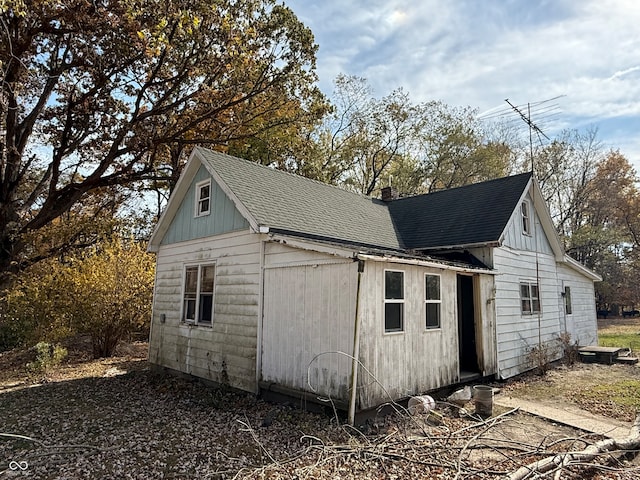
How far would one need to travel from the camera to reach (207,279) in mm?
10133

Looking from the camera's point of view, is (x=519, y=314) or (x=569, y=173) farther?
(x=569, y=173)

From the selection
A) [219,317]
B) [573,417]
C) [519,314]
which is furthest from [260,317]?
[519,314]

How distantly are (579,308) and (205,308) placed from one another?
13953 millimetres

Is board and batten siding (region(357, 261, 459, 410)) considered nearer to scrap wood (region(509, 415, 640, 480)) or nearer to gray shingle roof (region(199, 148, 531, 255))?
gray shingle roof (region(199, 148, 531, 255))

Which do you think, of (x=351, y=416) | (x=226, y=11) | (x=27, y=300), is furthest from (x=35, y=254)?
(x=351, y=416)

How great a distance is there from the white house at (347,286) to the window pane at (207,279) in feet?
0.16

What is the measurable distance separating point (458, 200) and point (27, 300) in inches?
604

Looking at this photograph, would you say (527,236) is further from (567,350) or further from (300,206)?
(300,206)

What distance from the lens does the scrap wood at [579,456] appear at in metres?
4.60

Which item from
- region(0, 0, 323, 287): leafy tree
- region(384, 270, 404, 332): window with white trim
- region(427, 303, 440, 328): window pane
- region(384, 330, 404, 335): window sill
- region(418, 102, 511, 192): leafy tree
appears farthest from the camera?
region(418, 102, 511, 192): leafy tree

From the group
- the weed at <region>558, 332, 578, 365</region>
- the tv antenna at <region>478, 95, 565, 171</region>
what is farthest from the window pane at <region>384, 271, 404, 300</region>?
the weed at <region>558, 332, 578, 365</region>

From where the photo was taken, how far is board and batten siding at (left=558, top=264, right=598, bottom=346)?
14195 millimetres

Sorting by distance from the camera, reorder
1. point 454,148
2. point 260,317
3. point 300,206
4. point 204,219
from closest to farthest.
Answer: point 260,317
point 204,219
point 300,206
point 454,148

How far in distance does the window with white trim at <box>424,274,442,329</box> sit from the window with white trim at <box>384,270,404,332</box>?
2.85 feet
